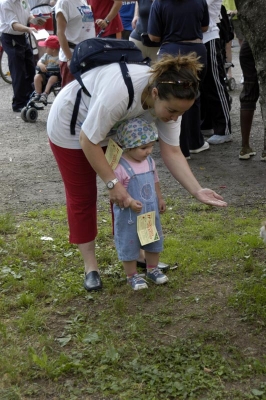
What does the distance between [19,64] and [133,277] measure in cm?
682

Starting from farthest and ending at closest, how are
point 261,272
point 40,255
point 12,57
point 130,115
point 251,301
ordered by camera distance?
point 12,57 → point 40,255 → point 261,272 → point 251,301 → point 130,115

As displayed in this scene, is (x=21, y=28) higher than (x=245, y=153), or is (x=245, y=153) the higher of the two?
(x=21, y=28)

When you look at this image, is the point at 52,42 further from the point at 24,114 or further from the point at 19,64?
the point at 24,114

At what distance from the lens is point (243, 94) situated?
6699 millimetres

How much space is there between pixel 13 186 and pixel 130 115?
125 inches

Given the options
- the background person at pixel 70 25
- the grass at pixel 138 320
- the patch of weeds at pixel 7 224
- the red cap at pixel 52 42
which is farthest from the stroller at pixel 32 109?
the grass at pixel 138 320

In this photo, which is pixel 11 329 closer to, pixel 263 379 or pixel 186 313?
pixel 186 313

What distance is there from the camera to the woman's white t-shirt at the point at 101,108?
3.46 metres

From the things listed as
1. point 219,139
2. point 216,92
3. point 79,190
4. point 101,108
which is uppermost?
point 101,108

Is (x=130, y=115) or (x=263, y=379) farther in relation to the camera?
(x=130, y=115)

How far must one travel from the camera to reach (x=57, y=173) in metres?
7.02

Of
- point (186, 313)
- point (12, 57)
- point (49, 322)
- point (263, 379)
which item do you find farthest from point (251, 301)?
point (12, 57)

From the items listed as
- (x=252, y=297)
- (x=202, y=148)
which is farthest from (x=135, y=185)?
(x=202, y=148)

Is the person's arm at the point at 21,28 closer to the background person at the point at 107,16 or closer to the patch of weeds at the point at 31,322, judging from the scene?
the background person at the point at 107,16
